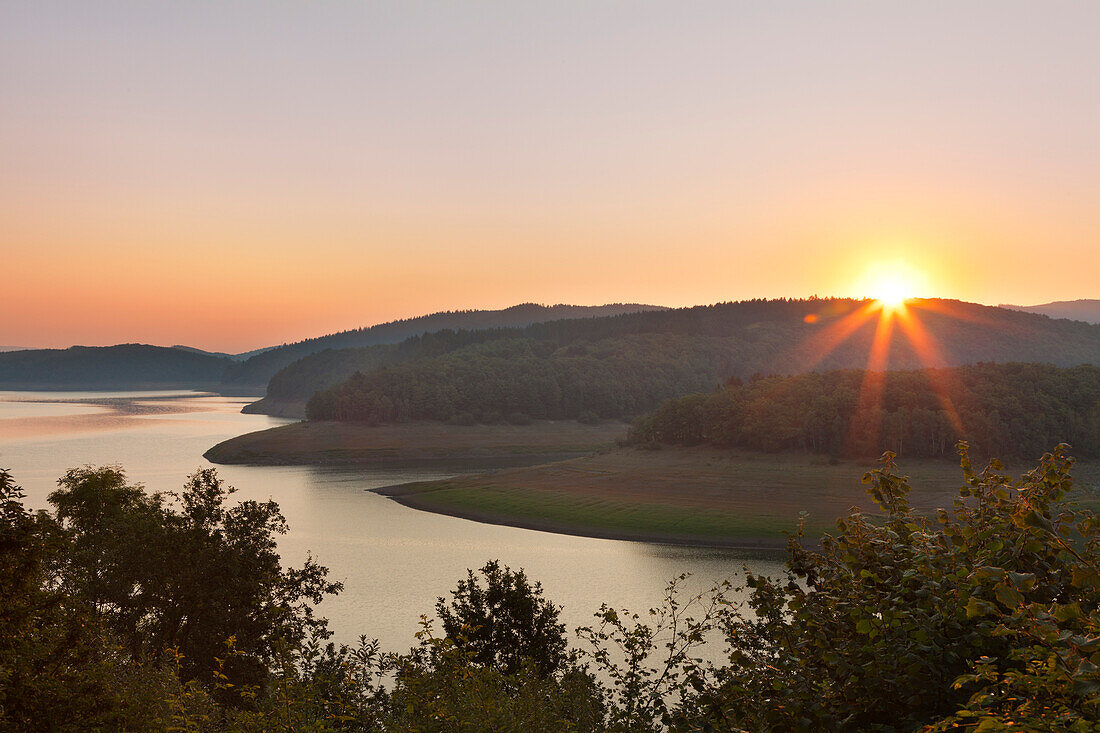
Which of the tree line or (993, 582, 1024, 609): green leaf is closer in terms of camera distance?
(993, 582, 1024, 609): green leaf

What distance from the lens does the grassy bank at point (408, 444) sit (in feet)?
474

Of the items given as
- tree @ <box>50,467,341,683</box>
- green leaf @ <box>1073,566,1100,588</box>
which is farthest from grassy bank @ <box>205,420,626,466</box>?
green leaf @ <box>1073,566,1100,588</box>

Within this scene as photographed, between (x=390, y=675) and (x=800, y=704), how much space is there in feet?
→ 99.2

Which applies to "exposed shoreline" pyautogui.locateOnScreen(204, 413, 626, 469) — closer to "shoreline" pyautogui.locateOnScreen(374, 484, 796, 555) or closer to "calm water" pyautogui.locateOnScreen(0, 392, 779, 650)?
"calm water" pyautogui.locateOnScreen(0, 392, 779, 650)

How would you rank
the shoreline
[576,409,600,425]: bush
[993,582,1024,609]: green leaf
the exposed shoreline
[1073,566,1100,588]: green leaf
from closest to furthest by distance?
[993,582,1024,609]: green leaf
[1073,566,1100,588]: green leaf
the shoreline
the exposed shoreline
[576,409,600,425]: bush

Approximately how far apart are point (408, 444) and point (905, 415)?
3462 inches

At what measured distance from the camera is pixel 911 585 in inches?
347

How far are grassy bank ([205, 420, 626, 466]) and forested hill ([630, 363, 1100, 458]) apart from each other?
35785mm

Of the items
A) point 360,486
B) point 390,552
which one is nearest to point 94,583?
point 390,552

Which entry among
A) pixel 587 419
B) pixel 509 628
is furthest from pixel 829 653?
pixel 587 419

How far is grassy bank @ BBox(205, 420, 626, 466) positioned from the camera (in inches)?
5689

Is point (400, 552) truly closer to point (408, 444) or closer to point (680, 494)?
point (680, 494)

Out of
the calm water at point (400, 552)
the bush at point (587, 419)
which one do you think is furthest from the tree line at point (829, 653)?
the bush at point (587, 419)

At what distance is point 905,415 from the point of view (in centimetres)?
11162
